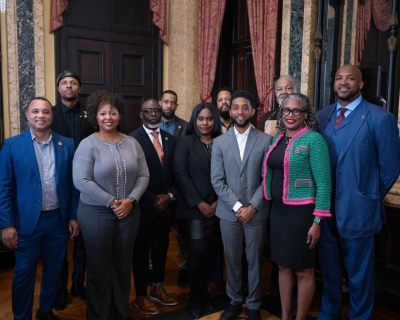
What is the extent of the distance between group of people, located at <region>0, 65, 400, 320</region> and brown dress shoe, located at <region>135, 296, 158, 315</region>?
286mm

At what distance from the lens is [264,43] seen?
4.41 meters

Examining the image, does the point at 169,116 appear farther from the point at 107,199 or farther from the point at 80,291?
the point at 80,291

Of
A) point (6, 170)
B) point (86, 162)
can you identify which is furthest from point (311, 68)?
point (6, 170)

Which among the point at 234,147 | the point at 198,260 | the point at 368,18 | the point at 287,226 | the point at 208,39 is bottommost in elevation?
the point at 198,260

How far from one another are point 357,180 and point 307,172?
278mm

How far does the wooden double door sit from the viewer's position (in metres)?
4.80

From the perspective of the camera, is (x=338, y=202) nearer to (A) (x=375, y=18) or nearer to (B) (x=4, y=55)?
(A) (x=375, y=18)

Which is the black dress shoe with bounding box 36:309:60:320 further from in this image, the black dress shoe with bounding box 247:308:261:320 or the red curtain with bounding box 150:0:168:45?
the red curtain with bounding box 150:0:168:45

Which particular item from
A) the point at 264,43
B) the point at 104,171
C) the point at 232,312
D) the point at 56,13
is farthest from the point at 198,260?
the point at 56,13

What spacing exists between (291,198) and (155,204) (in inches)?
36.9

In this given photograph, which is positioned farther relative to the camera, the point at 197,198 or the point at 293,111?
the point at 197,198

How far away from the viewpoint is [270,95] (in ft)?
14.5

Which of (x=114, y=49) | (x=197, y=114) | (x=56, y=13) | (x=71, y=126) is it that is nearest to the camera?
(x=197, y=114)

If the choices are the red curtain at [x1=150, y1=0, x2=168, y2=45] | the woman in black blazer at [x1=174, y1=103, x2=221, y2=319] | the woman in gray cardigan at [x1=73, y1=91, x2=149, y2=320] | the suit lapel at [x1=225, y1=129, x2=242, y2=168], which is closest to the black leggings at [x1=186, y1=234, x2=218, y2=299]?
the woman in black blazer at [x1=174, y1=103, x2=221, y2=319]
